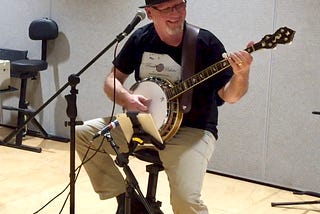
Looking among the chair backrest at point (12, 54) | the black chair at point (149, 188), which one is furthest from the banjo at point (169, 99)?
the chair backrest at point (12, 54)

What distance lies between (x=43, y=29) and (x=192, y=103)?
7.79 feet

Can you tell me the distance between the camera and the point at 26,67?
444 cm

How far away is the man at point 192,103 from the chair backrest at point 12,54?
2.25 metres

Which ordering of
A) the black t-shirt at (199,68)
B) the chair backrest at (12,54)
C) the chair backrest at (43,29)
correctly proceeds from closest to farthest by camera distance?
the black t-shirt at (199,68)
the chair backrest at (43,29)
the chair backrest at (12,54)

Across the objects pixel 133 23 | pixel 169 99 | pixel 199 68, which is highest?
pixel 133 23

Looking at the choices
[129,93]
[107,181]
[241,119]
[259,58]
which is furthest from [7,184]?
[259,58]

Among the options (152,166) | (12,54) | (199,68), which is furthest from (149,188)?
(12,54)

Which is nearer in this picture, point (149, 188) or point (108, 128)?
point (108, 128)

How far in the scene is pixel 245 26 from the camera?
12.3 ft

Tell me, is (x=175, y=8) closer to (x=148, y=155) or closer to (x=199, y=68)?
(x=199, y=68)

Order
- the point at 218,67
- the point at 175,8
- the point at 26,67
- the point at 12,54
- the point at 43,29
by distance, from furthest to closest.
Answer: the point at 12,54, the point at 43,29, the point at 26,67, the point at 175,8, the point at 218,67

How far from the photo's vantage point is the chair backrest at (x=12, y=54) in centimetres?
483

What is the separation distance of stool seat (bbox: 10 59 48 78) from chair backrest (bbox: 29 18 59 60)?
21cm

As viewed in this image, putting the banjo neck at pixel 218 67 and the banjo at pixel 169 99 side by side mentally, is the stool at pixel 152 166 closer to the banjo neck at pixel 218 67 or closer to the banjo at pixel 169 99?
the banjo at pixel 169 99
